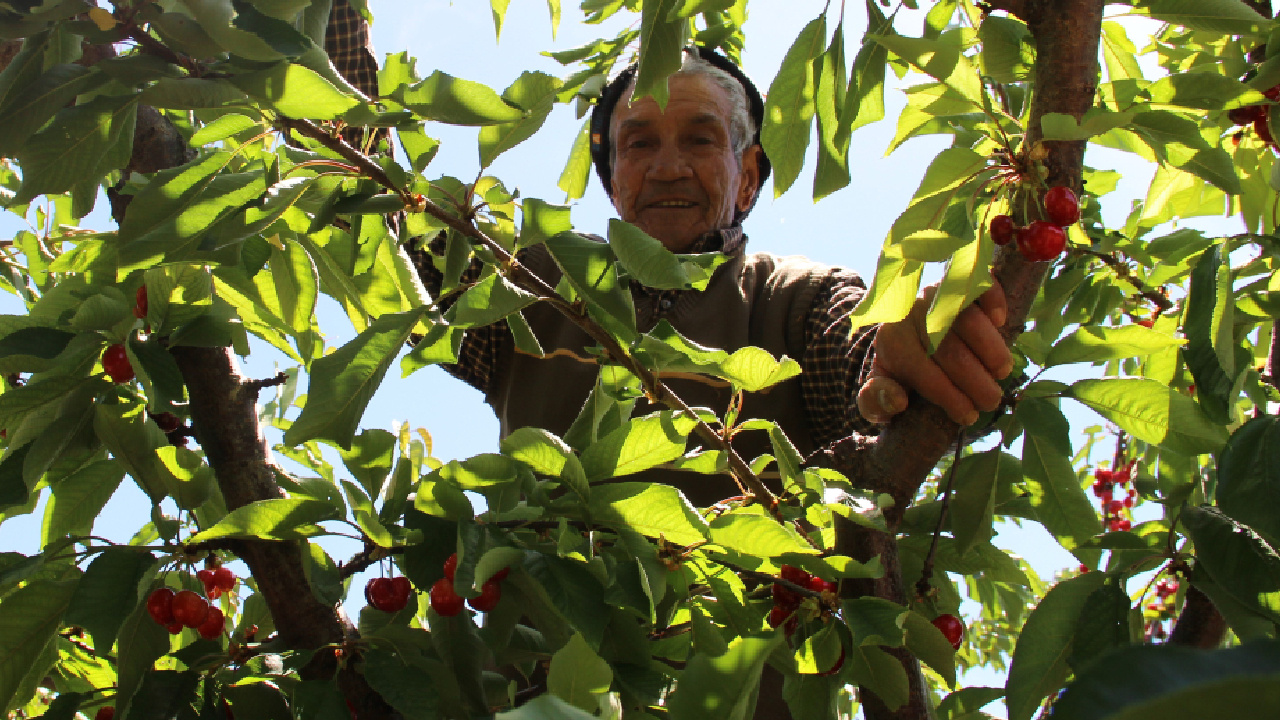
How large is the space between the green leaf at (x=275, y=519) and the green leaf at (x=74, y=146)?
421 millimetres

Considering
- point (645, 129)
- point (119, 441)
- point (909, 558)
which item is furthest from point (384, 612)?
point (645, 129)

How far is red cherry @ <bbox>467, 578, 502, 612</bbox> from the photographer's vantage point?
1078 mm

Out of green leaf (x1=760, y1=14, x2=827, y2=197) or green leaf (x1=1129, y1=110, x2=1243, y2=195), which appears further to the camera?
green leaf (x1=760, y1=14, x2=827, y2=197)

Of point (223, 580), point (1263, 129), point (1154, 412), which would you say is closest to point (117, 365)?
point (223, 580)

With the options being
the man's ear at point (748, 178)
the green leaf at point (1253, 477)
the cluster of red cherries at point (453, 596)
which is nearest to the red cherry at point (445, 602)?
the cluster of red cherries at point (453, 596)

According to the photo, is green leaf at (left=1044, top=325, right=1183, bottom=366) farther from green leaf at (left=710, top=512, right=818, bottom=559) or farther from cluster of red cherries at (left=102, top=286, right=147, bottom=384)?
cluster of red cherries at (left=102, top=286, right=147, bottom=384)

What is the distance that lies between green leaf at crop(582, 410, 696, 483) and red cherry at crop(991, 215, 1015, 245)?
0.51m

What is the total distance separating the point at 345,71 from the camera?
8.03ft

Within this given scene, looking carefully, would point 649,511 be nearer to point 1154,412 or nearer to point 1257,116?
point 1154,412

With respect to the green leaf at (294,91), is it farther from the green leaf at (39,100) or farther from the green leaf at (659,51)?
the green leaf at (659,51)

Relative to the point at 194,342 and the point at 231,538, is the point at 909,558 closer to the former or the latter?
the point at 231,538

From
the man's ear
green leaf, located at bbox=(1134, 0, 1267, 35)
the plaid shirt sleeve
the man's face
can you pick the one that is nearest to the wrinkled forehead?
the man's face

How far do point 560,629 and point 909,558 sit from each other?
25.1 inches

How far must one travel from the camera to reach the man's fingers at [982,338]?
3.84ft
